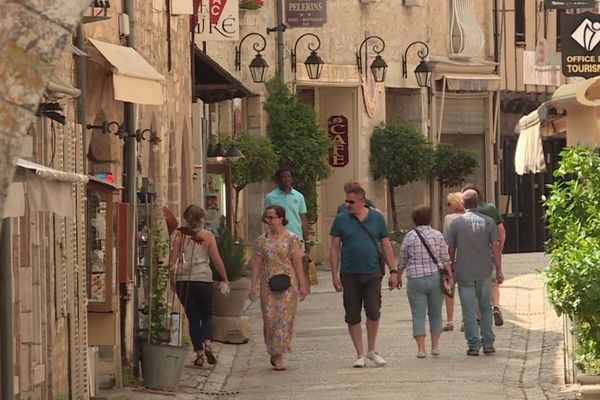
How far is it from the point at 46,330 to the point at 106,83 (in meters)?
3.52

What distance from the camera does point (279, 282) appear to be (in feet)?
55.8

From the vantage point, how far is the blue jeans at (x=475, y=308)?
17.1 meters

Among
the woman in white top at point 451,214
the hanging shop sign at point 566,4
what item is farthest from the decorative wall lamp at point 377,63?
the woman in white top at point 451,214

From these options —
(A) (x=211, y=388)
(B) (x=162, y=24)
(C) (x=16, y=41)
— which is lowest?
(A) (x=211, y=388)

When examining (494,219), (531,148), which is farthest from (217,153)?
(531,148)

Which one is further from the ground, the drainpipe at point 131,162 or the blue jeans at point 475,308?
the drainpipe at point 131,162

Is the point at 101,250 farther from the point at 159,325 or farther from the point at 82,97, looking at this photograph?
the point at 159,325

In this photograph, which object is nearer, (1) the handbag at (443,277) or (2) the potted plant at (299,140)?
(1) the handbag at (443,277)

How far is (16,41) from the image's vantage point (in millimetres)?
5043

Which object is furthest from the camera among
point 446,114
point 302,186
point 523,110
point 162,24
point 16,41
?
point 523,110

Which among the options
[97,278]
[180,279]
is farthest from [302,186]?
[97,278]

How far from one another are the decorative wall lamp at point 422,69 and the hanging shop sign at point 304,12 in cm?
373

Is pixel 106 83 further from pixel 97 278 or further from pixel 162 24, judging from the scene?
pixel 162 24

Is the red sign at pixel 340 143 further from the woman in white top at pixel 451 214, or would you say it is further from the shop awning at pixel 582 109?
the shop awning at pixel 582 109
